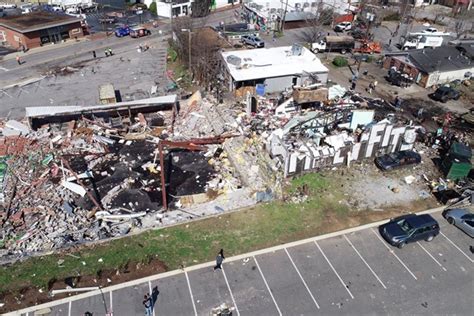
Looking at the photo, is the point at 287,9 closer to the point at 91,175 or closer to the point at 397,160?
the point at 397,160

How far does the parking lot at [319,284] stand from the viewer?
1891 centimetres

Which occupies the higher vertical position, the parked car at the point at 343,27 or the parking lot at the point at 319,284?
the parked car at the point at 343,27

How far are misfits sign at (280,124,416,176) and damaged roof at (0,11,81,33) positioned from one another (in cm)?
4203

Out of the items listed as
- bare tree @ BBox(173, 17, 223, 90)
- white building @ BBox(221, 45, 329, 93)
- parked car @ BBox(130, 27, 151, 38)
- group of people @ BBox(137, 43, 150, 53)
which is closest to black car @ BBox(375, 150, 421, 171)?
A: white building @ BBox(221, 45, 329, 93)

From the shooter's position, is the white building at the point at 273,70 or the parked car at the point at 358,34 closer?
the white building at the point at 273,70

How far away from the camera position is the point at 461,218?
23547 millimetres

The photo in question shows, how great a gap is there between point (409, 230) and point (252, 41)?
117 ft

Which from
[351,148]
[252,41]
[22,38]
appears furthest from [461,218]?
[22,38]

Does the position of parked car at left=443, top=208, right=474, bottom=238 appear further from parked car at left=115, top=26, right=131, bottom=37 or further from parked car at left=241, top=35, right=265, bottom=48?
parked car at left=115, top=26, right=131, bottom=37

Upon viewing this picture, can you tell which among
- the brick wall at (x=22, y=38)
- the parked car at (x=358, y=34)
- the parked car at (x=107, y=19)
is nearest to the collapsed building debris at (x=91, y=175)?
the brick wall at (x=22, y=38)

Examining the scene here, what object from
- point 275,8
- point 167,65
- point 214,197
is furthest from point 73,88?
point 275,8

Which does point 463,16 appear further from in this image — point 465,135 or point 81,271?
point 81,271

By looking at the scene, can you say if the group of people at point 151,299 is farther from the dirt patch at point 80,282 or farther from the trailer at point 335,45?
the trailer at point 335,45

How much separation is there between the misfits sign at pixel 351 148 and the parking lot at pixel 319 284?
250 inches
